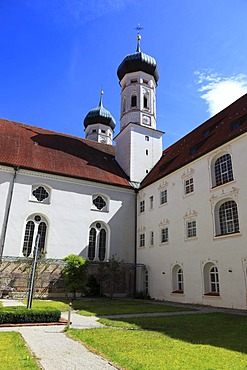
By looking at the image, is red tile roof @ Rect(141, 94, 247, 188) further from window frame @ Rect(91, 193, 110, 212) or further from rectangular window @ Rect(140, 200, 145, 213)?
window frame @ Rect(91, 193, 110, 212)

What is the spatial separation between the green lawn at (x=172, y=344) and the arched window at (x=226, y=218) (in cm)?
706

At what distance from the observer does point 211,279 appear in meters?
18.2

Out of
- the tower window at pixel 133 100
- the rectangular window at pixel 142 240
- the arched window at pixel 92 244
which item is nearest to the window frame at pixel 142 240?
the rectangular window at pixel 142 240

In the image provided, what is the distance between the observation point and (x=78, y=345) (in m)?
7.27

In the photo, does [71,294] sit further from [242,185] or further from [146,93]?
[146,93]

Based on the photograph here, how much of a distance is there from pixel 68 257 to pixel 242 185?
13880mm

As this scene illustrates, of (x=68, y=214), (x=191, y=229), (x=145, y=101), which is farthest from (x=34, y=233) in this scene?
(x=145, y=101)

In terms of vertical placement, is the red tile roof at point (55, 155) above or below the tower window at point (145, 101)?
below

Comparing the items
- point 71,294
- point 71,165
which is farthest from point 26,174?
point 71,294

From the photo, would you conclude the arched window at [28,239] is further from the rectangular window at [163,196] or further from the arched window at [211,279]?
the arched window at [211,279]

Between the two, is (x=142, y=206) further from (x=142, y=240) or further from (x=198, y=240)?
(x=198, y=240)

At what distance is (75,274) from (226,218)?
11.6 m

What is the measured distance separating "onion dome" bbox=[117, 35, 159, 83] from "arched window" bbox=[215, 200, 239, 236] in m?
23.4

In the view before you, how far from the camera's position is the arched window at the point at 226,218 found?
56.8ft
